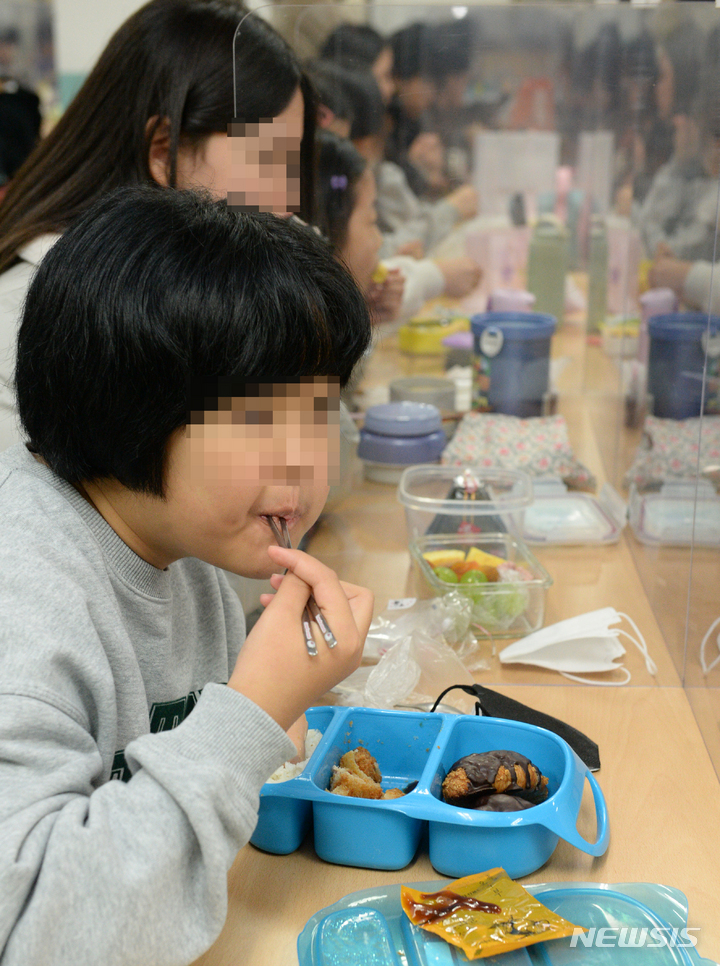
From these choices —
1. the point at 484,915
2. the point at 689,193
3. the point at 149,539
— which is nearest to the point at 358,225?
the point at 689,193

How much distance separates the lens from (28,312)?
0.68 metres

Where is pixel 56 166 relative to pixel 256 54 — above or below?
below

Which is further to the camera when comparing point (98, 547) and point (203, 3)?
point (203, 3)

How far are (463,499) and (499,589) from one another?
9.5 inches

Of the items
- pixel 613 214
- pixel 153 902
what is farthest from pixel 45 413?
pixel 613 214

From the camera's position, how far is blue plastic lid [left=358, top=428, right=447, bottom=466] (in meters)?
1.71

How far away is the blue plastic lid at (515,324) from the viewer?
194 centimetres

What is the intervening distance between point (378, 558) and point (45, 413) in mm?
786

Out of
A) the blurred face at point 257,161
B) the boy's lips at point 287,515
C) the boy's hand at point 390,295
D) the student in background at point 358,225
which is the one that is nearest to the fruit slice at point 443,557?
the student in background at point 358,225

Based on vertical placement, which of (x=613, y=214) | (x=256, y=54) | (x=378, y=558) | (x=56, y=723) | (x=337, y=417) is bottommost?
(x=378, y=558)

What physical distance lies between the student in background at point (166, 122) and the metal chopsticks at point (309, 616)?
645mm

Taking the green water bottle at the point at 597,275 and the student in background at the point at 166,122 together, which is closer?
the student in background at the point at 166,122

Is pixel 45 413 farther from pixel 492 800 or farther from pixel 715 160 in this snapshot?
pixel 715 160

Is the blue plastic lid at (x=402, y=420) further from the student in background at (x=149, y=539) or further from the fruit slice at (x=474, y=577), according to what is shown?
the student in background at (x=149, y=539)
